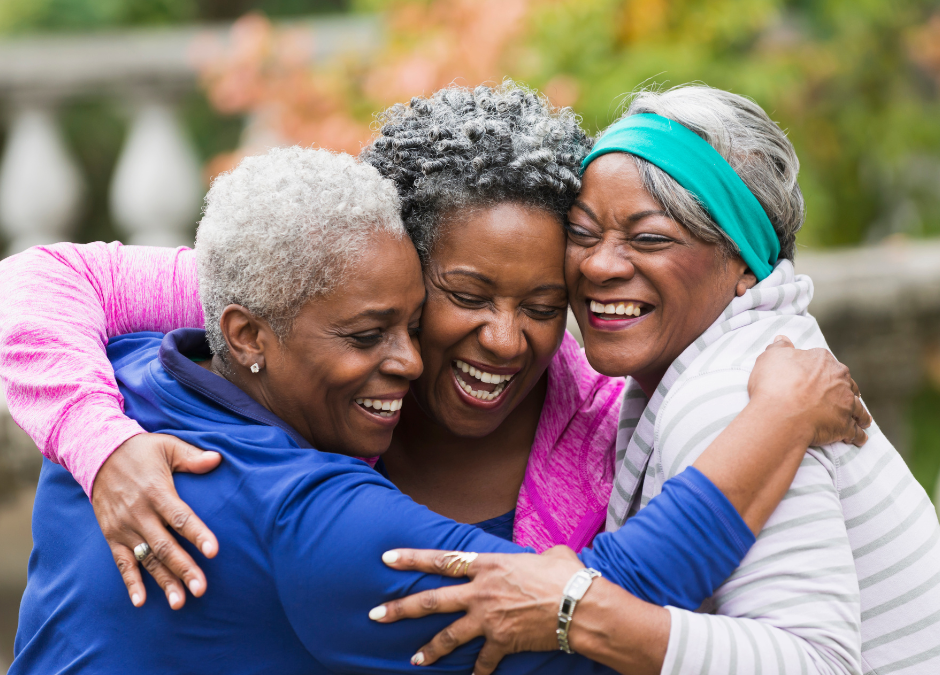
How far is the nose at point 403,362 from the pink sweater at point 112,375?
58 cm

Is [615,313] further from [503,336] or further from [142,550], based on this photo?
[142,550]

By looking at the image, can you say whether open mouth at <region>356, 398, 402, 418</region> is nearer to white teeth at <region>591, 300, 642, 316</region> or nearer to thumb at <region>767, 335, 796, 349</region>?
white teeth at <region>591, 300, 642, 316</region>

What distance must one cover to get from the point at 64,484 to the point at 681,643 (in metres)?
1.47

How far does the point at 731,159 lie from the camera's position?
235 cm

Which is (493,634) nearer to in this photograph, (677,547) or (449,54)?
(677,547)

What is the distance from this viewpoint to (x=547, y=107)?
257 centimetres

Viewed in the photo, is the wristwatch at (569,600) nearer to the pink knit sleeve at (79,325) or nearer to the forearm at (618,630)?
the forearm at (618,630)

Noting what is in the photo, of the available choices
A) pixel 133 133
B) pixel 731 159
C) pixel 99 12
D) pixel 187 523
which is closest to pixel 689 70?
pixel 731 159

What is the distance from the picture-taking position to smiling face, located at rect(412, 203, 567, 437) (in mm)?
2371

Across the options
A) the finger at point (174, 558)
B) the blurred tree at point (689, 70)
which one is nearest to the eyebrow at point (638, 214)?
the finger at point (174, 558)

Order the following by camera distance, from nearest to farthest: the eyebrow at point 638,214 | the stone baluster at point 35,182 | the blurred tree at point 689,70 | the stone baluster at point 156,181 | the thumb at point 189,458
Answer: the thumb at point 189,458, the eyebrow at point 638,214, the blurred tree at point 689,70, the stone baluster at point 35,182, the stone baluster at point 156,181

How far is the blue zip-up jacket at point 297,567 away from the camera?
6.20ft

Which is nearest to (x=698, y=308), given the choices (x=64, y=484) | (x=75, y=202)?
(x=64, y=484)

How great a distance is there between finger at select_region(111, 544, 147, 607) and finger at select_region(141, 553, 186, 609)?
0.02 metres
